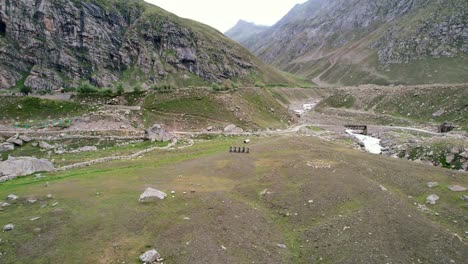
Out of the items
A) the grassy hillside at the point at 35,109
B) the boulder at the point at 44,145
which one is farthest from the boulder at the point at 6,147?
the grassy hillside at the point at 35,109

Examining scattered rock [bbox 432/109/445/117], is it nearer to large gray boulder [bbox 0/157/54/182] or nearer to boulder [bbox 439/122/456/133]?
boulder [bbox 439/122/456/133]

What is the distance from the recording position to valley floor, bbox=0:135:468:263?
68.6 ft

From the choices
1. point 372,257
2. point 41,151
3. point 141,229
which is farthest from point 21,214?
point 41,151

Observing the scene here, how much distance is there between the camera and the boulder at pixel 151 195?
28017 millimetres

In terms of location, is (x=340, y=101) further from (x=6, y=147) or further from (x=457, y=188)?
(x=6, y=147)

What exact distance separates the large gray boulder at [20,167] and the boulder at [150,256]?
2592cm

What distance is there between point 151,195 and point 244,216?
859 centimetres

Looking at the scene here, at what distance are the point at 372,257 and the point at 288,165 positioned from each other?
64.0 ft

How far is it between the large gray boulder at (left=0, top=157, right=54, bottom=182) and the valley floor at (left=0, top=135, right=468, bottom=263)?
8.49 ft

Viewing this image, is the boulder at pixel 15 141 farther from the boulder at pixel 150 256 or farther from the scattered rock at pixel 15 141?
the boulder at pixel 150 256

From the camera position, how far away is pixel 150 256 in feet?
64.4

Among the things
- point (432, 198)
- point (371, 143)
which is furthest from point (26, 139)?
point (371, 143)

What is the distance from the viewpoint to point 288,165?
4000 centimetres

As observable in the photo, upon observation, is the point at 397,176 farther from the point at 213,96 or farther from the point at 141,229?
the point at 213,96
